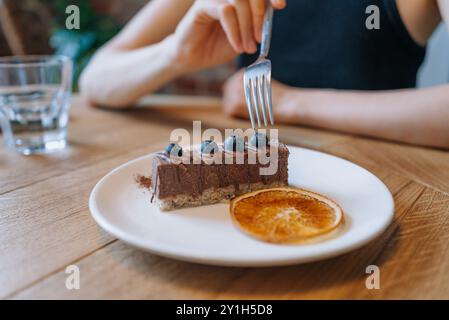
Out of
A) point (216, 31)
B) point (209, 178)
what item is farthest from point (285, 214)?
point (216, 31)

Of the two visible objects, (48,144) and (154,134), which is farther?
(154,134)

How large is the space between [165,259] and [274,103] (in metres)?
1.03

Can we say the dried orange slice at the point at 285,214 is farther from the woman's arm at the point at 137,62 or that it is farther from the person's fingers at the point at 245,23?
the woman's arm at the point at 137,62

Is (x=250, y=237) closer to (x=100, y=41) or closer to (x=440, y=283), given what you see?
(x=440, y=283)

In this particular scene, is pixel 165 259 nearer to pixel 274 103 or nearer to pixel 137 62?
pixel 274 103

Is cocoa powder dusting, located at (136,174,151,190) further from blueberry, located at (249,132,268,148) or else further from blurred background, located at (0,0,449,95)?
blurred background, located at (0,0,449,95)

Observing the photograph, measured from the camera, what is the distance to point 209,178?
922mm

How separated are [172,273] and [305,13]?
155 centimetres

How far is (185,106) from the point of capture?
188 centimetres

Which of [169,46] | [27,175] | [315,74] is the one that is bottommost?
[27,175]

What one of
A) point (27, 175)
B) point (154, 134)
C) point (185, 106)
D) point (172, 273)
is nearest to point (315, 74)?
point (185, 106)

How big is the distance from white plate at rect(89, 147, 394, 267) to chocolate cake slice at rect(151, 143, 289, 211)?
33mm

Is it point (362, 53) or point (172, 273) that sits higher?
point (362, 53)

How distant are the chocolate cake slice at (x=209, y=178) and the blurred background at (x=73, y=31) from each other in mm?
2584
